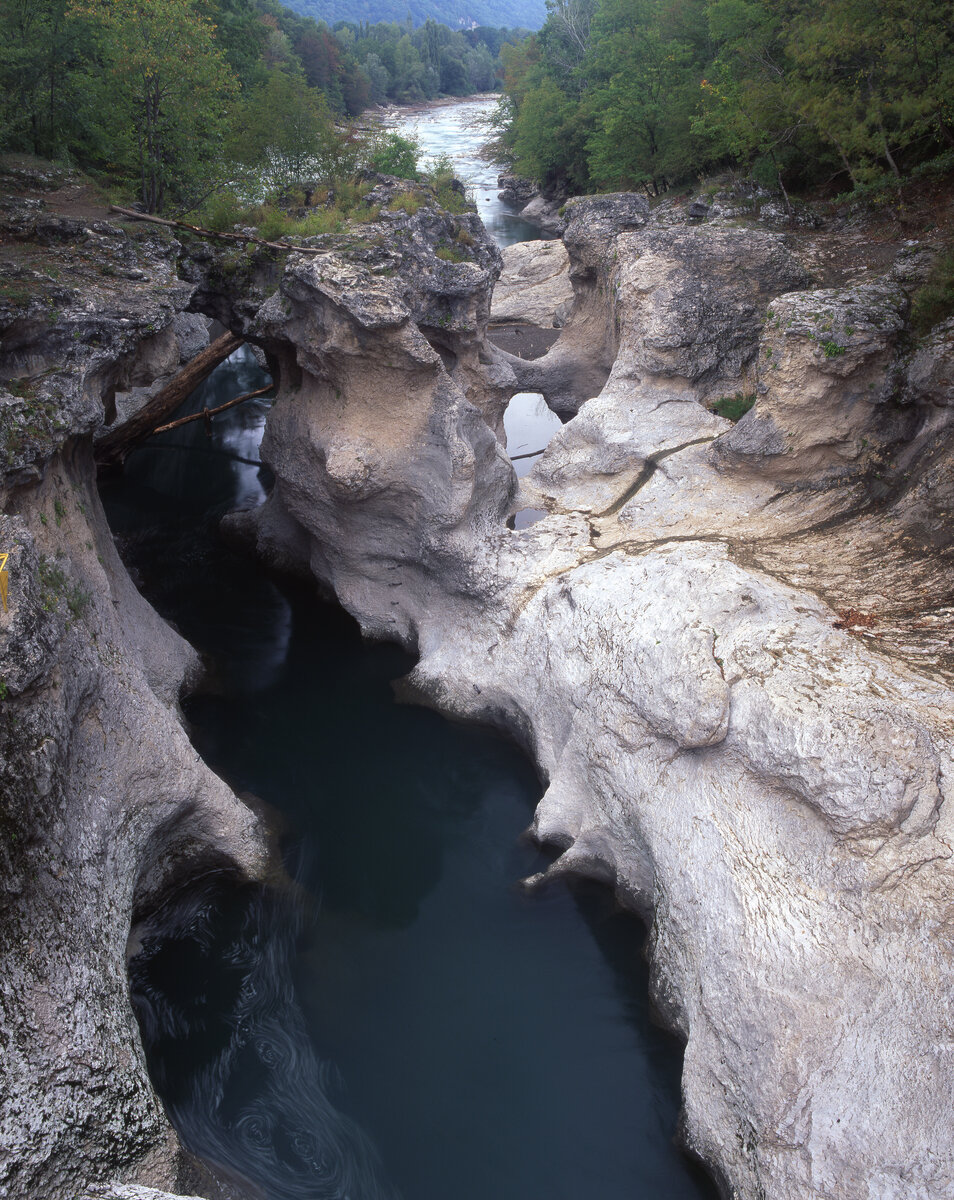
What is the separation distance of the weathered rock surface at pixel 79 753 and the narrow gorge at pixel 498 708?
0.12ft

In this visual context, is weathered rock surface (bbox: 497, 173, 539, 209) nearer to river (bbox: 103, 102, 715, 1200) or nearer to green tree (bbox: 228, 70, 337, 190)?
green tree (bbox: 228, 70, 337, 190)

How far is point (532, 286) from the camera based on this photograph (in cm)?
2542

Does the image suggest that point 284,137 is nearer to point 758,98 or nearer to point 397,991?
point 758,98

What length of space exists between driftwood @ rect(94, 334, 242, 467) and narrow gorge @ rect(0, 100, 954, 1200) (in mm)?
1310

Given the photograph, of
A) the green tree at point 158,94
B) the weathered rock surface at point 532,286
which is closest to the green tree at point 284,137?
the green tree at point 158,94

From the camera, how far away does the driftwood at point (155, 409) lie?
610 inches

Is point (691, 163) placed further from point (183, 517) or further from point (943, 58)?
point (183, 517)

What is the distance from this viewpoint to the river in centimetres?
659

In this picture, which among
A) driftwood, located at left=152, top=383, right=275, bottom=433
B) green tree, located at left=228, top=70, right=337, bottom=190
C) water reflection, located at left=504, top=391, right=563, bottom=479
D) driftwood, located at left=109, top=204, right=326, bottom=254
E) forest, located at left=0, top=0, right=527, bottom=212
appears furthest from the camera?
green tree, located at left=228, top=70, right=337, bottom=190

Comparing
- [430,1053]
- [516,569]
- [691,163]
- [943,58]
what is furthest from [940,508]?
[691,163]

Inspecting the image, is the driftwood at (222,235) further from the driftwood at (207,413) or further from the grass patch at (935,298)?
the grass patch at (935,298)

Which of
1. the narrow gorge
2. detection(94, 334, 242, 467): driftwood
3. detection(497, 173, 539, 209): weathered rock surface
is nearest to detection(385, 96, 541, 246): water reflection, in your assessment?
detection(497, 173, 539, 209): weathered rock surface

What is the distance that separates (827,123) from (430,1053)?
14.9 metres

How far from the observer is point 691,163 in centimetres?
2397
